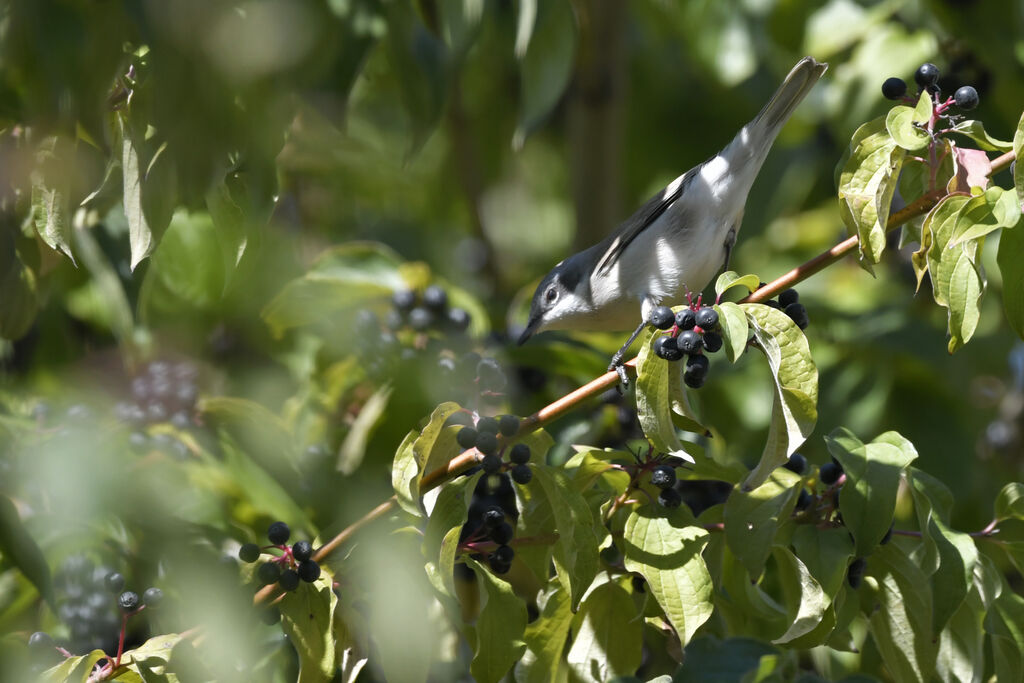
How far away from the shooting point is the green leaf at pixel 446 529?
6.17 feet

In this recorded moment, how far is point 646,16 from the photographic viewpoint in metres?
4.96

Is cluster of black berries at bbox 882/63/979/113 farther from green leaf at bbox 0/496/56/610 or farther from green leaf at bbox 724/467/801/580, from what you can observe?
green leaf at bbox 0/496/56/610

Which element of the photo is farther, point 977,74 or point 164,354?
point 164,354

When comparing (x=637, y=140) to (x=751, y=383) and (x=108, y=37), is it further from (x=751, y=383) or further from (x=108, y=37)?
(x=108, y=37)

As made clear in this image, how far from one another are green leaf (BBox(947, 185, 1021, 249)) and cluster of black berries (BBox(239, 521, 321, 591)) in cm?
142

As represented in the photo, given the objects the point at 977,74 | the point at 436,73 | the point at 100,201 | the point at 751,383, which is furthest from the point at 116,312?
the point at 977,74

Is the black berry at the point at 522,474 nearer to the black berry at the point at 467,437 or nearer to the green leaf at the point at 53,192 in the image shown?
the black berry at the point at 467,437

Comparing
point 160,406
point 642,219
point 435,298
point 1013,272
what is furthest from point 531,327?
point 1013,272

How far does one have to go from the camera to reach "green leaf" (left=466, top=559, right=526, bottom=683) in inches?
78.7

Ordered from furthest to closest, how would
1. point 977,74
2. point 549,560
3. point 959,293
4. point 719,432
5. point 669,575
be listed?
point 719,432 < point 977,74 < point 549,560 < point 669,575 < point 959,293

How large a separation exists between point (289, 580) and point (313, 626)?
11 centimetres

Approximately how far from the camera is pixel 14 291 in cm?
244

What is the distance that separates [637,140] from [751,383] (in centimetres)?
158

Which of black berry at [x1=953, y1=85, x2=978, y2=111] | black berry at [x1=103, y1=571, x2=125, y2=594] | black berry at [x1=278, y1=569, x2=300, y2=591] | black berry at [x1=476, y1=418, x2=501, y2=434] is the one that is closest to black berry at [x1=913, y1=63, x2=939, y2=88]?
black berry at [x1=953, y1=85, x2=978, y2=111]
